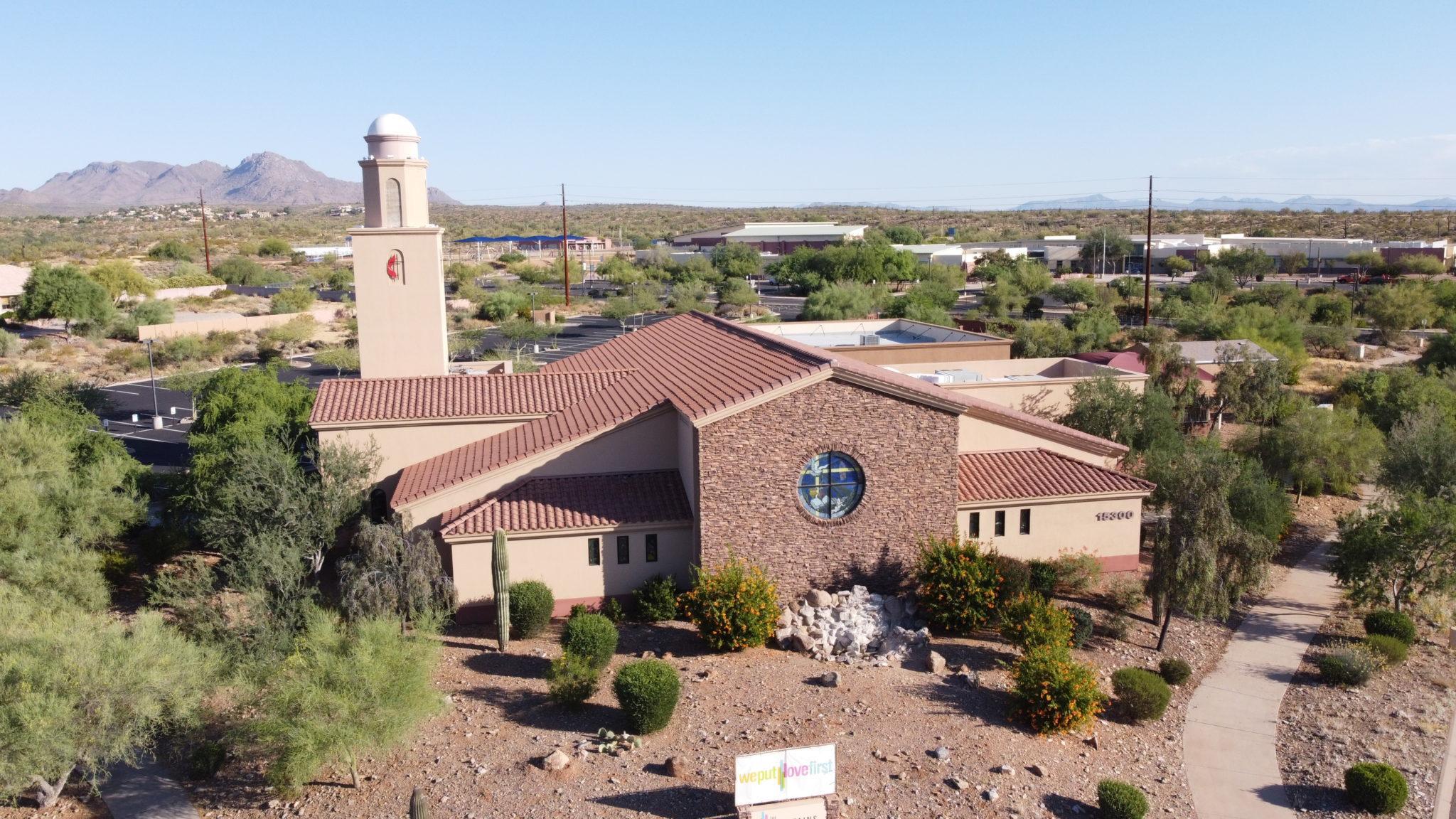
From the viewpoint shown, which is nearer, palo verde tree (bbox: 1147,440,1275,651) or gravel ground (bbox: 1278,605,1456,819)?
gravel ground (bbox: 1278,605,1456,819)

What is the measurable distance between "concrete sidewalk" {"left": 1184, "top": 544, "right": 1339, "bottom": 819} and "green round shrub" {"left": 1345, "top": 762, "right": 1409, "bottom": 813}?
40.4 inches

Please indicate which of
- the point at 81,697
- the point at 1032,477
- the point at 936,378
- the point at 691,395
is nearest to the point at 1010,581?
the point at 1032,477

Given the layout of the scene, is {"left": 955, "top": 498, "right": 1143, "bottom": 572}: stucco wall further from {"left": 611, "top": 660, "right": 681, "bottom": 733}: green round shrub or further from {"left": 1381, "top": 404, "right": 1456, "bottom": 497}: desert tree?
{"left": 611, "top": 660, "right": 681, "bottom": 733}: green round shrub

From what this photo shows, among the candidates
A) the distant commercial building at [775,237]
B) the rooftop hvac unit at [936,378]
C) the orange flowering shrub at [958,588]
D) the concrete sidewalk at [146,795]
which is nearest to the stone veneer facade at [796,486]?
the orange flowering shrub at [958,588]

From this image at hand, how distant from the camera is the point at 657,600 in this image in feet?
76.4

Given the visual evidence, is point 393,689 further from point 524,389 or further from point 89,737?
point 524,389

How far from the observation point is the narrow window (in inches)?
1190

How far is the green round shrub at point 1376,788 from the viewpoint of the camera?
1673 centimetres

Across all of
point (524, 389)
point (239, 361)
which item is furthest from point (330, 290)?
point (524, 389)

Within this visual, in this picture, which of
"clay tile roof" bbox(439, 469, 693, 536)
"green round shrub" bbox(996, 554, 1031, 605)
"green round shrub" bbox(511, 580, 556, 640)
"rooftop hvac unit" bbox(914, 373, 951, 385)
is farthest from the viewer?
"rooftop hvac unit" bbox(914, 373, 951, 385)

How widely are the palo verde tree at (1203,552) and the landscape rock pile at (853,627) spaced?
518cm

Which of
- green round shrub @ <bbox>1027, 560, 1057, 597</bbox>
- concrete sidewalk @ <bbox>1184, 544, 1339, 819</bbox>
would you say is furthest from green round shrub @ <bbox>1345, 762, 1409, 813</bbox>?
green round shrub @ <bbox>1027, 560, 1057, 597</bbox>

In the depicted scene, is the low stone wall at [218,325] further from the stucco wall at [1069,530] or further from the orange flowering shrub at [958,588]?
the orange flowering shrub at [958,588]

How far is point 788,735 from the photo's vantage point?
717 inches
